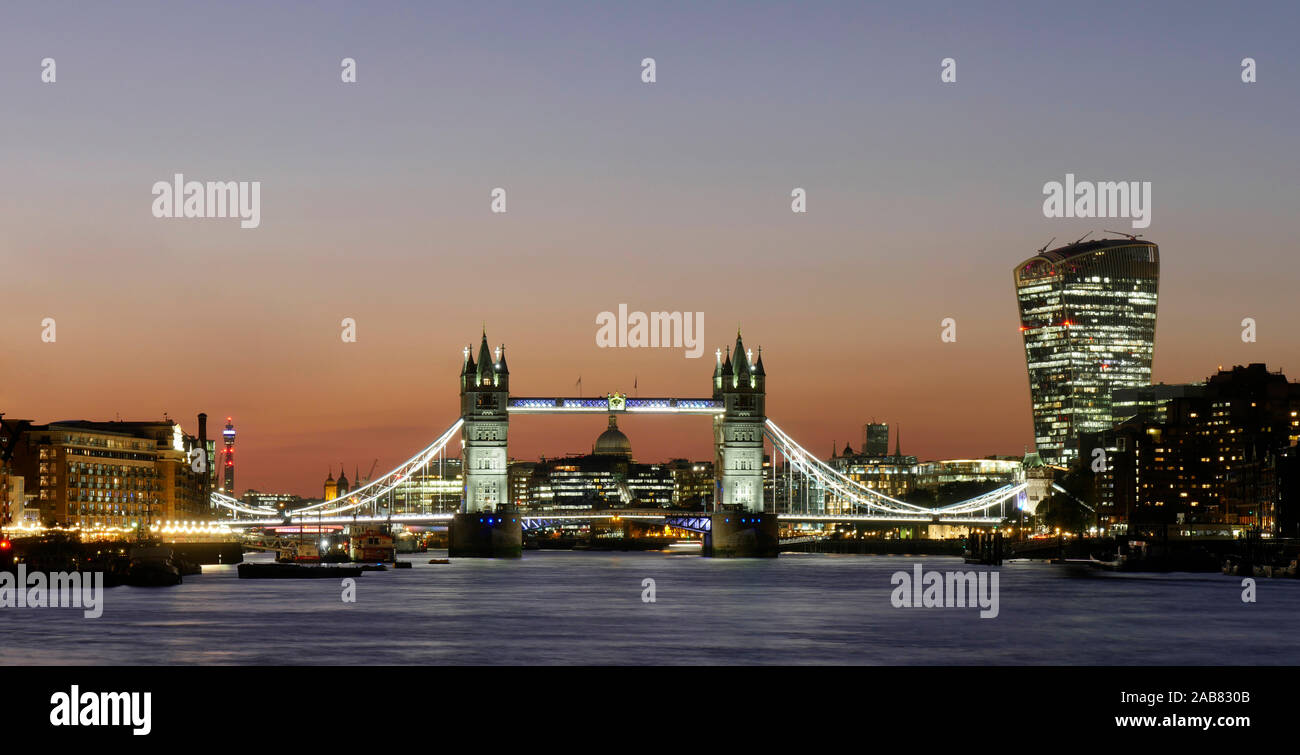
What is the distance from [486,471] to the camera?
535ft

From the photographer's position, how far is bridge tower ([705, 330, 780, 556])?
164 m

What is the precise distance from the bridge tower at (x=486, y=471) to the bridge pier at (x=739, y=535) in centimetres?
1892

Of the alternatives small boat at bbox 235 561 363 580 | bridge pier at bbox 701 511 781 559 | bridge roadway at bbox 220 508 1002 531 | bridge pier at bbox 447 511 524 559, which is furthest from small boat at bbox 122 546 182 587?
bridge pier at bbox 701 511 781 559

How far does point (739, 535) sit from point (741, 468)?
22.1ft

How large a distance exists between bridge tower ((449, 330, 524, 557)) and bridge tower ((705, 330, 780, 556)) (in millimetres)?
19875

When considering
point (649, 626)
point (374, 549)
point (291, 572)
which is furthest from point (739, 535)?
point (649, 626)

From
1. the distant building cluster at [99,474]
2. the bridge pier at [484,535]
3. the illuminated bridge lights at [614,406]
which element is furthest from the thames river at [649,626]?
the distant building cluster at [99,474]

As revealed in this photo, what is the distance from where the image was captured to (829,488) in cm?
19462

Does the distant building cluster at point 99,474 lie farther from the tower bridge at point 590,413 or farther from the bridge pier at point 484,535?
the bridge pier at point 484,535

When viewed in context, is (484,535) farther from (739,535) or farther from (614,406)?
(739,535)
